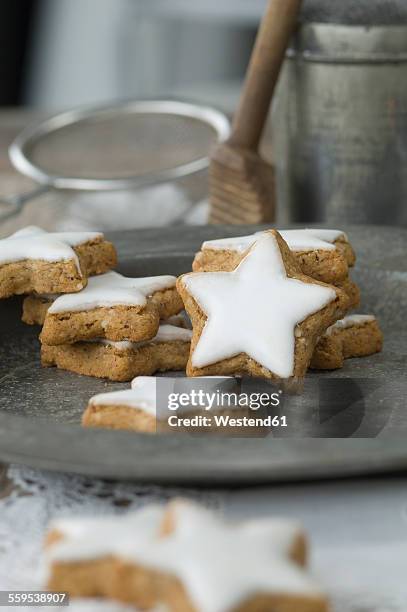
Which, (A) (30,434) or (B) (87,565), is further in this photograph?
(A) (30,434)

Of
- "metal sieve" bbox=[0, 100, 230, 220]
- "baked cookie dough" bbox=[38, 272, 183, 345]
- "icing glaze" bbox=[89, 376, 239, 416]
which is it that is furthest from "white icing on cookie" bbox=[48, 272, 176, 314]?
"metal sieve" bbox=[0, 100, 230, 220]

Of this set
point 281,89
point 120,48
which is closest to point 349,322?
point 281,89

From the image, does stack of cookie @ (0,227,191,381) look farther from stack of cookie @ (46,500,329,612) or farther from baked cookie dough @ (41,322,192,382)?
stack of cookie @ (46,500,329,612)

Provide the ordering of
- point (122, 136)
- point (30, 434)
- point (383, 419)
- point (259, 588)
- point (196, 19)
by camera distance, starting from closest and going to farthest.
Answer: point (259, 588)
point (30, 434)
point (383, 419)
point (122, 136)
point (196, 19)

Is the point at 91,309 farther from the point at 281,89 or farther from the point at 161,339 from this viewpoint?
the point at 281,89

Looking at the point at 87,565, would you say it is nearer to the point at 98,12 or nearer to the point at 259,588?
the point at 259,588

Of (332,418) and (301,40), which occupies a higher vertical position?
(301,40)

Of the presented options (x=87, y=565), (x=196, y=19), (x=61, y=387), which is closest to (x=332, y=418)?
(x=61, y=387)
